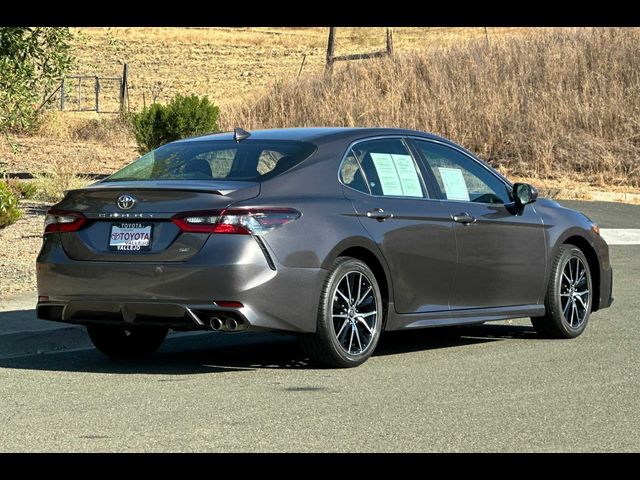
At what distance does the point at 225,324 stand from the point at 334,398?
3.32 ft

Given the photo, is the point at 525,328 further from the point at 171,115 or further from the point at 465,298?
the point at 171,115

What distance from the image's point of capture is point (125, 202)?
9.20 metres

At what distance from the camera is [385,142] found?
1035cm

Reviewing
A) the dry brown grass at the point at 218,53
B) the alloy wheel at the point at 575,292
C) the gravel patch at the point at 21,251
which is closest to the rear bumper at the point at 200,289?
the alloy wheel at the point at 575,292

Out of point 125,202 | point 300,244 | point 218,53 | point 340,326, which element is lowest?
point 340,326

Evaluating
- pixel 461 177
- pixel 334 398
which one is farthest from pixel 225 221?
pixel 461 177

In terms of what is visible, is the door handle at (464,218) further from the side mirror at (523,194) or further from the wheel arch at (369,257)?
the wheel arch at (369,257)

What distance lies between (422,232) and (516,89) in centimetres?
2575

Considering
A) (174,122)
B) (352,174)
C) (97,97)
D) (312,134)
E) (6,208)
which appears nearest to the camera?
(352,174)

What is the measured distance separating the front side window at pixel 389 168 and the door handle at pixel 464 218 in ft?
1.00

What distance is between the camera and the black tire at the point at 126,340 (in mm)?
10234

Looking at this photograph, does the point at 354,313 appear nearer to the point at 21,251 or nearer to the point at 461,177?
the point at 461,177

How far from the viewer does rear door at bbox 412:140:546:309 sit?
34.5 ft

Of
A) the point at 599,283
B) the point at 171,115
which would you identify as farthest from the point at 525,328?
the point at 171,115
